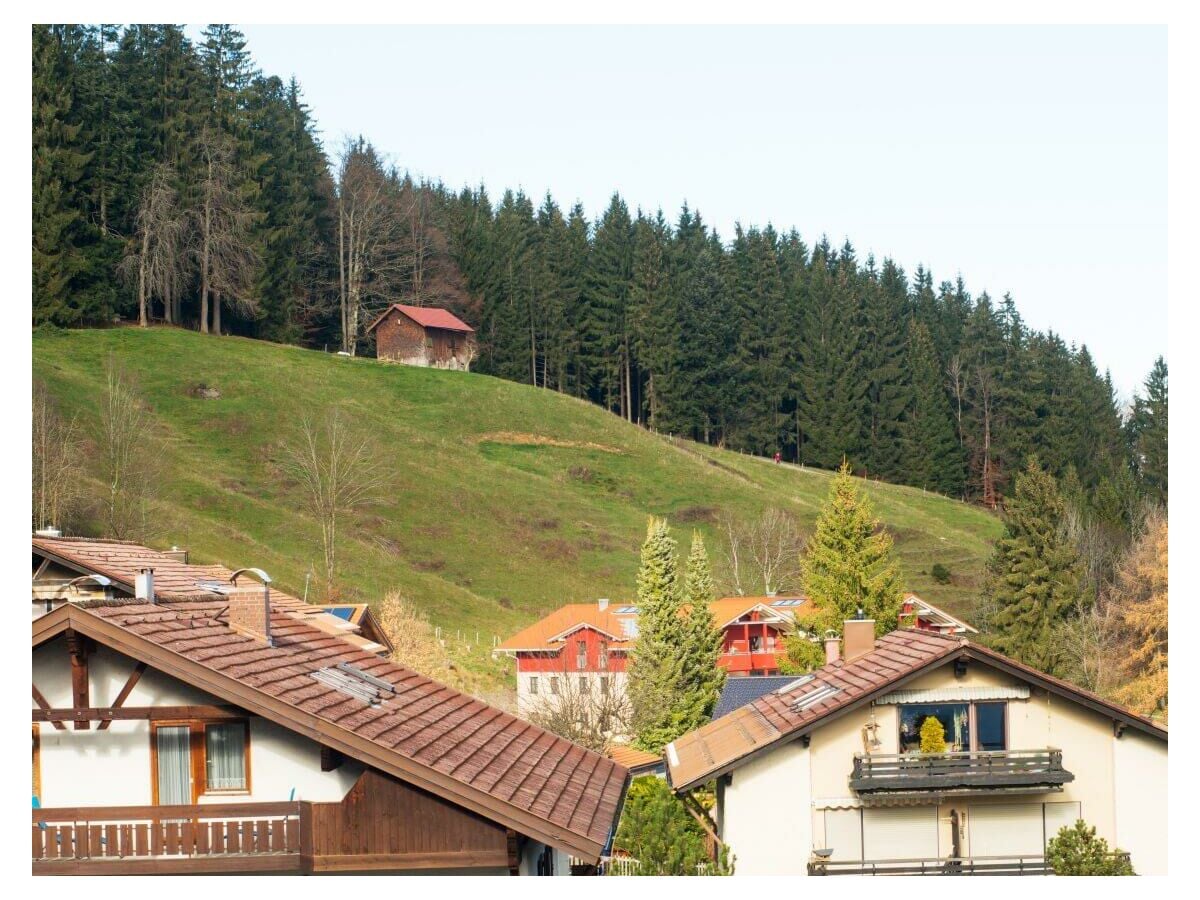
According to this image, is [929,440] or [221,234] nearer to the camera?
[221,234]

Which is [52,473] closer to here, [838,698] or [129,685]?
[838,698]

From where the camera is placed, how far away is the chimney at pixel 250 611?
1210cm

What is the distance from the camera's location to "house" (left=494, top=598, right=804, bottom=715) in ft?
125

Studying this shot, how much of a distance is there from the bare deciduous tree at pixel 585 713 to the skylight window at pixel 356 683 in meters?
17.5

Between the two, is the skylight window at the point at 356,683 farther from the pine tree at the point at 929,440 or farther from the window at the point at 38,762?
the pine tree at the point at 929,440

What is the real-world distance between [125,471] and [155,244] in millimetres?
25051

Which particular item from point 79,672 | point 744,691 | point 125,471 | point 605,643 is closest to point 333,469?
point 125,471

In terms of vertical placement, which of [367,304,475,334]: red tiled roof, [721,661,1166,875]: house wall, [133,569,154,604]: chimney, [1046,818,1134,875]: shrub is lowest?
[1046,818,1134,875]: shrub

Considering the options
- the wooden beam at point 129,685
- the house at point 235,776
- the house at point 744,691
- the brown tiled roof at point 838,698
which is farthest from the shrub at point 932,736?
the house at point 744,691

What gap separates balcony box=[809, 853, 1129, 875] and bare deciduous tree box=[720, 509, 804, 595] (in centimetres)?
3530

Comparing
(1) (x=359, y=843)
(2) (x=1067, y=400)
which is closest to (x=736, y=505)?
(2) (x=1067, y=400)

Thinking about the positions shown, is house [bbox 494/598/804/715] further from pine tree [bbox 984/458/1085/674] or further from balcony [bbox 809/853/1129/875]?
balcony [bbox 809/853/1129/875]

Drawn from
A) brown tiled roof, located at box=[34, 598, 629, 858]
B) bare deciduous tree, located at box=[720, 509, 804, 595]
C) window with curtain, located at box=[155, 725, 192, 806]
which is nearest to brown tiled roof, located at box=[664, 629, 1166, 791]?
brown tiled roof, located at box=[34, 598, 629, 858]

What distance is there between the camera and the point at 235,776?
1053cm
